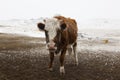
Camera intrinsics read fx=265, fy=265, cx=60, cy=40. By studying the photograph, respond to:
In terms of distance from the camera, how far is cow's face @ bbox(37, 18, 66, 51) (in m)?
12.2

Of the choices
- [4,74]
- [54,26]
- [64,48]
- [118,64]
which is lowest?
[118,64]

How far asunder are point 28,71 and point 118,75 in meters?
4.86

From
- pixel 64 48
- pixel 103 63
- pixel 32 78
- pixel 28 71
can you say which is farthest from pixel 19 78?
pixel 103 63

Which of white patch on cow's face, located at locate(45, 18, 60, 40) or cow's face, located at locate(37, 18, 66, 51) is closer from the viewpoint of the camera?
cow's face, located at locate(37, 18, 66, 51)

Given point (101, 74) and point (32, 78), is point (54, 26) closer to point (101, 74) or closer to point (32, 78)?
point (32, 78)

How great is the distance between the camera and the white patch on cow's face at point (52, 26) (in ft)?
40.5

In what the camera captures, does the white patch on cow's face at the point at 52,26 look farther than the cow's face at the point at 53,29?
Yes

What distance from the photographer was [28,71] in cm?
1453

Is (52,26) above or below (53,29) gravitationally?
above

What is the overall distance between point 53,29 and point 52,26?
17cm

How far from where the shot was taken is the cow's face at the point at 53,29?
1221 cm

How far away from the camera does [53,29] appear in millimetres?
12430

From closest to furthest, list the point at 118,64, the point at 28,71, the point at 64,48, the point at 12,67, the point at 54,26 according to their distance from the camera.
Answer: the point at 54,26 < the point at 64,48 < the point at 28,71 < the point at 12,67 < the point at 118,64

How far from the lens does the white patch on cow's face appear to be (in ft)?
40.5
